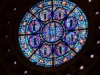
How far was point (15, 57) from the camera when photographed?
834 inches

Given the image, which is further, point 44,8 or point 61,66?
point 44,8

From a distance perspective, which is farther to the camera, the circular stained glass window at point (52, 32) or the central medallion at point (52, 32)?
the central medallion at point (52, 32)

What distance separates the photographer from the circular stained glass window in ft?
68.6

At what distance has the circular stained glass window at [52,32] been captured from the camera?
2092 centimetres

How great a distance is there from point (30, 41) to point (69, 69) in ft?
7.14

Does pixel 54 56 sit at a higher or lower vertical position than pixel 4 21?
lower

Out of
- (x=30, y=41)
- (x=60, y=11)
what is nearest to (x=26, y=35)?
(x=30, y=41)

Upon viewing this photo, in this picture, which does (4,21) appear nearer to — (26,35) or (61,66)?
(26,35)

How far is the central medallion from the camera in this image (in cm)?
2123

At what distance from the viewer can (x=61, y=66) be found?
20531mm

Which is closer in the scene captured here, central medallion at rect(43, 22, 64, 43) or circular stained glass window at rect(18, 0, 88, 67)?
circular stained glass window at rect(18, 0, 88, 67)

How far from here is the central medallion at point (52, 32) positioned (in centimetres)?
2123

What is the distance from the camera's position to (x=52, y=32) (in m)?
21.4

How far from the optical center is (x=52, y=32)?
70.2 ft
